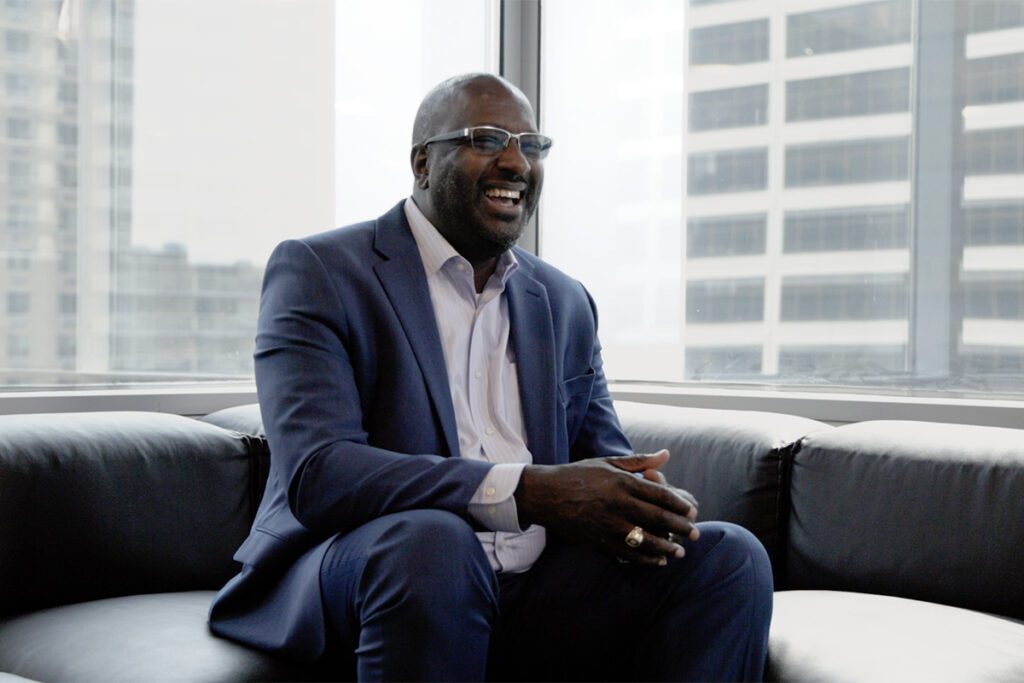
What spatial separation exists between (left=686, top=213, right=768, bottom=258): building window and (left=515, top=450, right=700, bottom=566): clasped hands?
1.58 m

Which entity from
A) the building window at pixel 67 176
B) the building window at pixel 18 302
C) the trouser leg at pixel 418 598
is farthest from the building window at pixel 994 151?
the building window at pixel 18 302

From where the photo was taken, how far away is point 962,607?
2203mm

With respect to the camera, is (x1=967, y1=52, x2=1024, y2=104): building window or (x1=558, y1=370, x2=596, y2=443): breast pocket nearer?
(x1=558, y1=370, x2=596, y2=443): breast pocket

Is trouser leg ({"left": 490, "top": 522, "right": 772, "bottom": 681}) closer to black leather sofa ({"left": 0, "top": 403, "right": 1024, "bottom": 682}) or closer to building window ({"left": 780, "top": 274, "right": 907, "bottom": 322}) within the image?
black leather sofa ({"left": 0, "top": 403, "right": 1024, "bottom": 682})

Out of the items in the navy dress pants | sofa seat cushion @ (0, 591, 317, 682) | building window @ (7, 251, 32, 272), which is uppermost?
building window @ (7, 251, 32, 272)

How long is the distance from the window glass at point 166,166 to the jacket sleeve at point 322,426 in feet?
3.18

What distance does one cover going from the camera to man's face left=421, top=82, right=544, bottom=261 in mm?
2213

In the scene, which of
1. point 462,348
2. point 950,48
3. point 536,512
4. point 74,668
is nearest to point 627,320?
point 950,48

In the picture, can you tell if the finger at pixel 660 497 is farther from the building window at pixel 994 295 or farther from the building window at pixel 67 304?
the building window at pixel 67 304

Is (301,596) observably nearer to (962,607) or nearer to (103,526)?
(103,526)

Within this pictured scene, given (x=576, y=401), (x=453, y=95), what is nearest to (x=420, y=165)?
(x=453, y=95)

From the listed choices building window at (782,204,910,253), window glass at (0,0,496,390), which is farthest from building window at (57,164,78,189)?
building window at (782,204,910,253)

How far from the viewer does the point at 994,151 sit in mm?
2812

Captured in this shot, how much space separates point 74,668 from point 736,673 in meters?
1.09
